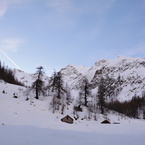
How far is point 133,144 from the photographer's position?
8.64 m

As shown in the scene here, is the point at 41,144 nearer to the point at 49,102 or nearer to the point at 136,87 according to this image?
the point at 49,102

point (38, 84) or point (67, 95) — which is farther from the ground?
point (38, 84)

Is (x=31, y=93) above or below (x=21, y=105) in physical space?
above

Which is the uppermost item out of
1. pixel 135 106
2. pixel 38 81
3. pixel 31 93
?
pixel 38 81

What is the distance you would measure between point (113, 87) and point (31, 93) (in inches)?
4272

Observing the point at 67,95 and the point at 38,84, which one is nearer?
the point at 38,84

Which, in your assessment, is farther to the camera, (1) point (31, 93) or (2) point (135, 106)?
(2) point (135, 106)

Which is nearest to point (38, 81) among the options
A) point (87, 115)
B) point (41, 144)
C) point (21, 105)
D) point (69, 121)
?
point (21, 105)

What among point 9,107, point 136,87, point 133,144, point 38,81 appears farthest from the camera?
point 136,87

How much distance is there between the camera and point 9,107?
866 inches

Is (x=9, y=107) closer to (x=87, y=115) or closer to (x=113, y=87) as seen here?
(x=87, y=115)

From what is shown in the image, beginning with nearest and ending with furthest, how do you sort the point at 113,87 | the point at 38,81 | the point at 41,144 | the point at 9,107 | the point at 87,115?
the point at 41,144 → the point at 9,107 → the point at 38,81 → the point at 87,115 → the point at 113,87

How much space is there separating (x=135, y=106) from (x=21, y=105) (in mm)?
59858

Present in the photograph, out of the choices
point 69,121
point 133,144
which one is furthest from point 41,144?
point 69,121
